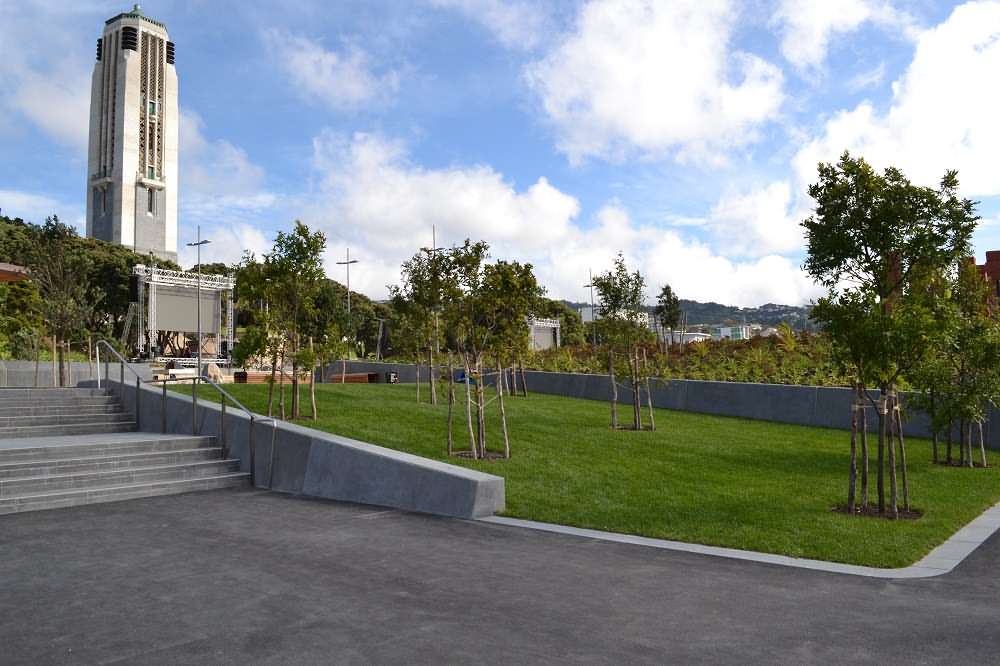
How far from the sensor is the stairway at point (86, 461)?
9.71m

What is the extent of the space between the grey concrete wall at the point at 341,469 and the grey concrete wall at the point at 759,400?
431 inches

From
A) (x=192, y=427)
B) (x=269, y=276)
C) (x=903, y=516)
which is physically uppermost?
(x=269, y=276)

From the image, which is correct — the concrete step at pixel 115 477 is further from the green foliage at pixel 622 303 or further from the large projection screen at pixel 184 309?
the large projection screen at pixel 184 309

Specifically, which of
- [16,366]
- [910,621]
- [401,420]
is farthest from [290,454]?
[16,366]

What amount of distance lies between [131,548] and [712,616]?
215 inches

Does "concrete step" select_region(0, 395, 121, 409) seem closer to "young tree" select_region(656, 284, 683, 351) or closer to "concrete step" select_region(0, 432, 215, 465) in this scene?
"concrete step" select_region(0, 432, 215, 465)

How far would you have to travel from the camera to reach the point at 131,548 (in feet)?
23.6

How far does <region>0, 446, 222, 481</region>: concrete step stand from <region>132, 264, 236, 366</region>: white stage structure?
35.9 m

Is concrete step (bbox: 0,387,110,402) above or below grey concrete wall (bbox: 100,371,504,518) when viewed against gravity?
above

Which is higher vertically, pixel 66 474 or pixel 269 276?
pixel 269 276

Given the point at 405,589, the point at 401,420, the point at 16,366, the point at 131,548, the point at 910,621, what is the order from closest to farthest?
the point at 910,621, the point at 405,589, the point at 131,548, the point at 401,420, the point at 16,366

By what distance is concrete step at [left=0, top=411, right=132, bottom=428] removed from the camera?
13.3 meters

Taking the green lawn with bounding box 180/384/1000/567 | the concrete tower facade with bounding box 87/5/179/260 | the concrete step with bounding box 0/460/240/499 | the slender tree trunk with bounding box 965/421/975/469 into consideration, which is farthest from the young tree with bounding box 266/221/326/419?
the concrete tower facade with bounding box 87/5/179/260

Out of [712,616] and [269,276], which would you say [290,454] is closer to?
[269,276]
